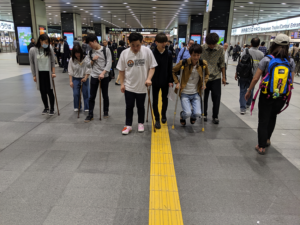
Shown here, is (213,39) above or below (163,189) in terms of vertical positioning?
above

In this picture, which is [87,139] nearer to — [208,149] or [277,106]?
[208,149]

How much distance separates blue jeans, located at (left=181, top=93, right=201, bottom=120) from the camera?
4.19m

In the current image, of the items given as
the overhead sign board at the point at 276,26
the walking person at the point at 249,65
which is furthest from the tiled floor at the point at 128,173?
the overhead sign board at the point at 276,26

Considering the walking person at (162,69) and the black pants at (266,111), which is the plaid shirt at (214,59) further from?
the black pants at (266,111)

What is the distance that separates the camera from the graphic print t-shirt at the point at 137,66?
3.77 meters

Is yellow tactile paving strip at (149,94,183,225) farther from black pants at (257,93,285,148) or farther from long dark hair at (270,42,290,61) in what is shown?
long dark hair at (270,42,290,61)

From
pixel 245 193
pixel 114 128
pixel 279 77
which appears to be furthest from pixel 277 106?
pixel 114 128

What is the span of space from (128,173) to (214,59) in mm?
2886

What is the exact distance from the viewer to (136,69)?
380 centimetres

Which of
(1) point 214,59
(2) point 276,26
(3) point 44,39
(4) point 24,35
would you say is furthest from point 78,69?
(2) point 276,26

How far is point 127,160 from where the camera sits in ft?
10.5

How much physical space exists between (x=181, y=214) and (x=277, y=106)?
2201 millimetres

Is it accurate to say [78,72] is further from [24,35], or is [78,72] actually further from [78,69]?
[24,35]

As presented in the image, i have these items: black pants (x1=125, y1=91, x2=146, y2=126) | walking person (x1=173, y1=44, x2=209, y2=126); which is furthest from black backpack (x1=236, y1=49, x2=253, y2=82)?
black pants (x1=125, y1=91, x2=146, y2=126)
